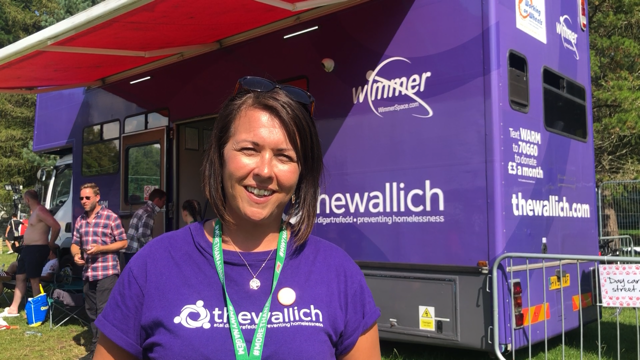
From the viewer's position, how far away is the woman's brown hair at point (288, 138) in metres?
1.62

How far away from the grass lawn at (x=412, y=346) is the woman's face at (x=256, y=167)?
3.69 metres

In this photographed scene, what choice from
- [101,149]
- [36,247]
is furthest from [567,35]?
[36,247]

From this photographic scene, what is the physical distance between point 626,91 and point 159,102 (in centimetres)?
1081

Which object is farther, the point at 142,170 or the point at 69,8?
the point at 69,8

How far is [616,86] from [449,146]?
424 inches

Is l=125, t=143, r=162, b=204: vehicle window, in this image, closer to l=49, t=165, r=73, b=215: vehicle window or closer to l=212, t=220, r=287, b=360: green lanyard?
l=49, t=165, r=73, b=215: vehicle window

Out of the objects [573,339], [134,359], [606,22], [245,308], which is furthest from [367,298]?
[606,22]

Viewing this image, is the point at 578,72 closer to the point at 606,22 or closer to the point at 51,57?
the point at 51,57

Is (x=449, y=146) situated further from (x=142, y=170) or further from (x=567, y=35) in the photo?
(x=142, y=170)

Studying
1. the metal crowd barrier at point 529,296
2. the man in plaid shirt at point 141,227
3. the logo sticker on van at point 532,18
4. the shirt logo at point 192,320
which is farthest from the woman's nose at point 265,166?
the man in plaid shirt at point 141,227

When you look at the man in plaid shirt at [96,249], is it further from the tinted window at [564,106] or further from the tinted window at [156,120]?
the tinted window at [564,106]

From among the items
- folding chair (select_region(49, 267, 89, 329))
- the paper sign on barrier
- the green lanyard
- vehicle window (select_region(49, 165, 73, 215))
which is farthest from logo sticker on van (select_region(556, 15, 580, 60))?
vehicle window (select_region(49, 165, 73, 215))

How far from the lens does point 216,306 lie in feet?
4.66

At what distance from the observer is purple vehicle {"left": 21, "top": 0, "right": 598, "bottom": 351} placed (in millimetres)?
4125
